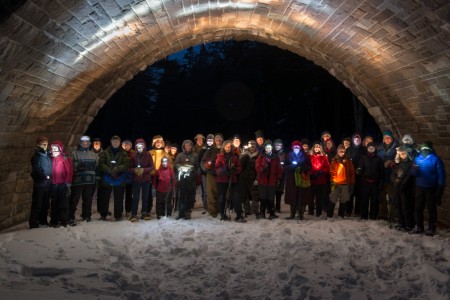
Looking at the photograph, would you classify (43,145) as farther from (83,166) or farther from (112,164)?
(112,164)

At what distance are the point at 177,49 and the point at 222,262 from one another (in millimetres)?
5949

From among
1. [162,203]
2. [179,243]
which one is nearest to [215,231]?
[179,243]

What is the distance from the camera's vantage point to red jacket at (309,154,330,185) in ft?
26.4

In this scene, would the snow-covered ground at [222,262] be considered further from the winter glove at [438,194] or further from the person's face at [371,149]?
the person's face at [371,149]

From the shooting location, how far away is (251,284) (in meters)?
4.26

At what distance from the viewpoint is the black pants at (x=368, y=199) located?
780cm

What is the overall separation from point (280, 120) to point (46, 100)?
845 inches

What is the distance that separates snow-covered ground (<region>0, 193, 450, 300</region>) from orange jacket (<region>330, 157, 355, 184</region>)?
1.15 m

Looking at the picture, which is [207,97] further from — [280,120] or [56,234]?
[56,234]

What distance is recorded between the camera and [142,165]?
7.78m

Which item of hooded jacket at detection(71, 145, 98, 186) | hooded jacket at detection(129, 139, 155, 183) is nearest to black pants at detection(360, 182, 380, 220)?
hooded jacket at detection(129, 139, 155, 183)

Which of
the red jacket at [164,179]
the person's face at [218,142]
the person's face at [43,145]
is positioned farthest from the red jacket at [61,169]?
the person's face at [218,142]

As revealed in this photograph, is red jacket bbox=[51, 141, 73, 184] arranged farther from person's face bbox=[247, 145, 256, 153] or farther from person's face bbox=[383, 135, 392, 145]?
person's face bbox=[383, 135, 392, 145]

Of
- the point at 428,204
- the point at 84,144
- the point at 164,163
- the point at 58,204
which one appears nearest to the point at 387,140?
the point at 428,204
